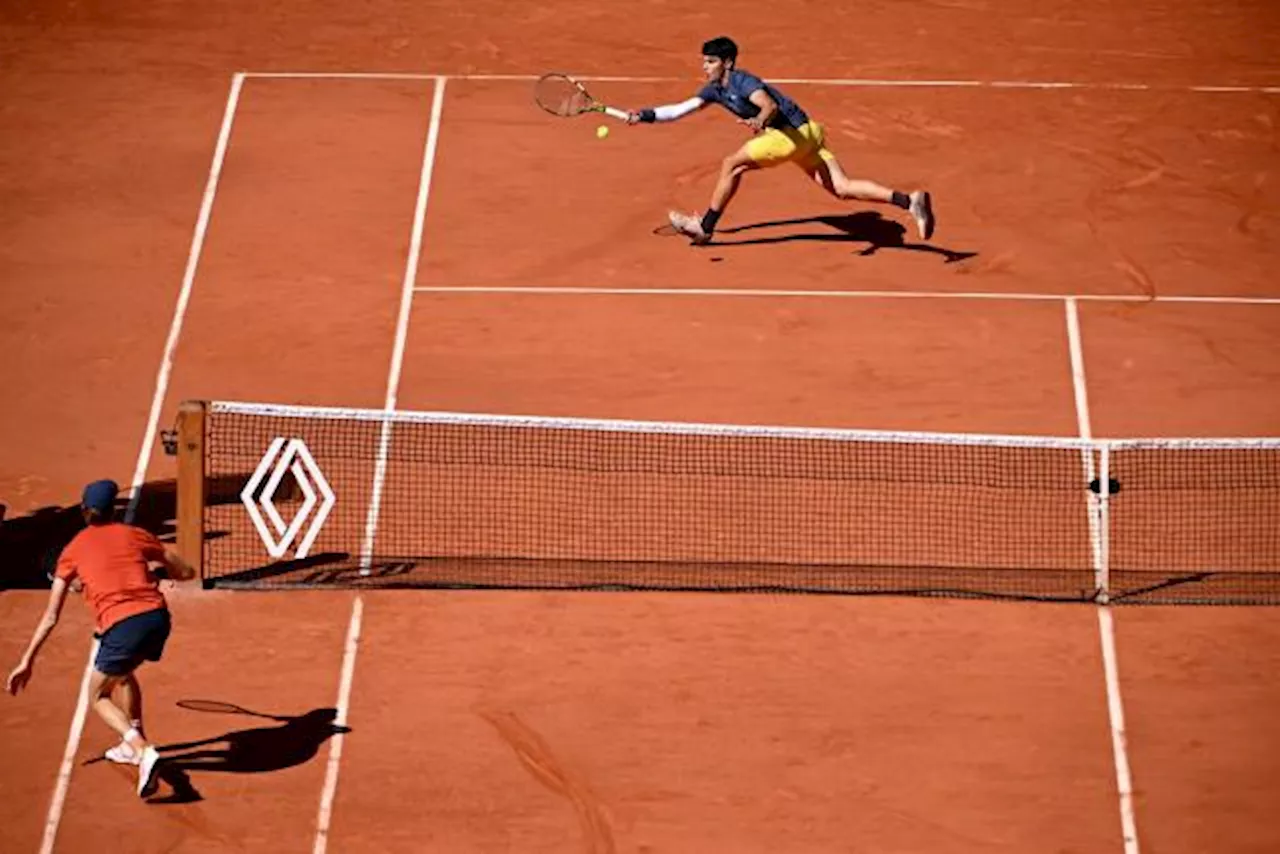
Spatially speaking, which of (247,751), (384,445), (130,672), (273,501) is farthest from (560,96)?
(130,672)

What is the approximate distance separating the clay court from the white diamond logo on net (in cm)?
73

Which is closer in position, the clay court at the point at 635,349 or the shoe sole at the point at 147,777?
the shoe sole at the point at 147,777

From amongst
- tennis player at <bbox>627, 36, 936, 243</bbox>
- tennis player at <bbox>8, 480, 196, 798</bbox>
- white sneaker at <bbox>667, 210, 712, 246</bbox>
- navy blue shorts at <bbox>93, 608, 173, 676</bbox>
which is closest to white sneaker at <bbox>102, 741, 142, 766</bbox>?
tennis player at <bbox>8, 480, 196, 798</bbox>

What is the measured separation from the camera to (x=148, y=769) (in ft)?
55.6

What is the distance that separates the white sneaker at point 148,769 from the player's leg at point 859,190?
8.32m

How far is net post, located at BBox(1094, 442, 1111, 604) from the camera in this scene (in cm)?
1927

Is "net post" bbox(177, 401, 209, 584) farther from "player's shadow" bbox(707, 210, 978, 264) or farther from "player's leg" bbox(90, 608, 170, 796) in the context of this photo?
"player's shadow" bbox(707, 210, 978, 264)

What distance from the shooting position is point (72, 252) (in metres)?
23.5

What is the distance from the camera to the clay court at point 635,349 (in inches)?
690

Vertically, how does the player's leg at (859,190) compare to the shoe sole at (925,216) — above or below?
above

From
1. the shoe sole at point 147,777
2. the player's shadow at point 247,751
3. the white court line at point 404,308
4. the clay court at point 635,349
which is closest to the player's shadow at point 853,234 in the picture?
the clay court at point 635,349

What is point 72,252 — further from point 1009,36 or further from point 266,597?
point 1009,36

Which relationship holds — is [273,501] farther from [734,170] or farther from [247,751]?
[734,170]

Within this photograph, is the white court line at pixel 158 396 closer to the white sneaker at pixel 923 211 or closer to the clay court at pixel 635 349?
the clay court at pixel 635 349
